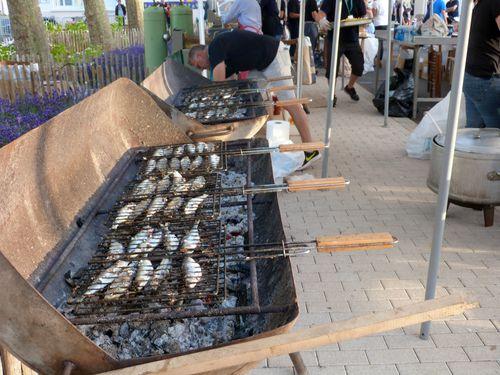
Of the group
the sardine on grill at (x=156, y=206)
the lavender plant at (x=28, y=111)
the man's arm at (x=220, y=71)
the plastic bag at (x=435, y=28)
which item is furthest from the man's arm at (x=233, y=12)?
the sardine on grill at (x=156, y=206)

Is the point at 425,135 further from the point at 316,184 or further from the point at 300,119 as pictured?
the point at 316,184

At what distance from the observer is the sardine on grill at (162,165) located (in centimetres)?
Result: 363

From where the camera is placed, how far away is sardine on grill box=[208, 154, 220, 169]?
359 cm

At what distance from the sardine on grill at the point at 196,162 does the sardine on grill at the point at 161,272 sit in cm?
121

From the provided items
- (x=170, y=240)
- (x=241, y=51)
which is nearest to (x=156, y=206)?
(x=170, y=240)

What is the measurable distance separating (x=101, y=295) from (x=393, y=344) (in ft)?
6.10

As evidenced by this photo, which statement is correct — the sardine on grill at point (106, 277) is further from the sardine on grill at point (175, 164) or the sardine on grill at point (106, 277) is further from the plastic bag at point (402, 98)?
the plastic bag at point (402, 98)

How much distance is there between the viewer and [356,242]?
2.14 metres

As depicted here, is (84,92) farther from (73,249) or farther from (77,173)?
(73,249)

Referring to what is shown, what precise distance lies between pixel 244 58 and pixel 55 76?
398cm

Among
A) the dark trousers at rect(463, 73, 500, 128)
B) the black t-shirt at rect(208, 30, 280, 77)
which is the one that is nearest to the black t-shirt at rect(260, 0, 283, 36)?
the black t-shirt at rect(208, 30, 280, 77)

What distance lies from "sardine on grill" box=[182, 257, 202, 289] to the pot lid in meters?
3.10

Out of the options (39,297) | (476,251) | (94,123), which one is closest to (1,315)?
(39,297)

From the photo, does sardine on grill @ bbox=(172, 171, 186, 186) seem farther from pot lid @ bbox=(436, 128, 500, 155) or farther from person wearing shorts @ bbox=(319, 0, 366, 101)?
person wearing shorts @ bbox=(319, 0, 366, 101)
